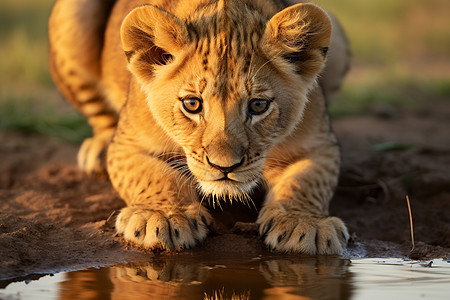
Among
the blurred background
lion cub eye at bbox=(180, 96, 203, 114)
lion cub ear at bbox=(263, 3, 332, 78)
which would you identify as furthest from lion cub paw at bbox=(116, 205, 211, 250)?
the blurred background

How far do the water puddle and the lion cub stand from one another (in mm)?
265

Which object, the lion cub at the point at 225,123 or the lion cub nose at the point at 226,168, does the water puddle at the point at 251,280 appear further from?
the lion cub nose at the point at 226,168

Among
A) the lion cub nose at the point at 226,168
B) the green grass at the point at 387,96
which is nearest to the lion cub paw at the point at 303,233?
the lion cub nose at the point at 226,168

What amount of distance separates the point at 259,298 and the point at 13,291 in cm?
96

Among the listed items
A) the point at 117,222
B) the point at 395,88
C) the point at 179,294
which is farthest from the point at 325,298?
the point at 395,88

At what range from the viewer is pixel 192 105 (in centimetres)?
369

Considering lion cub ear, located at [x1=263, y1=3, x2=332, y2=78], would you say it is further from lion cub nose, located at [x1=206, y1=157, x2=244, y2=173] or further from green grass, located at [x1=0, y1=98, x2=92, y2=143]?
green grass, located at [x1=0, y1=98, x2=92, y2=143]

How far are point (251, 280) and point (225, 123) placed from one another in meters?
0.80

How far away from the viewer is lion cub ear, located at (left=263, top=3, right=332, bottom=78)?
12.1 ft

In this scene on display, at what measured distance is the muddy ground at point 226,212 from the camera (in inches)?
140

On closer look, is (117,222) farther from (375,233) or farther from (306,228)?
(375,233)

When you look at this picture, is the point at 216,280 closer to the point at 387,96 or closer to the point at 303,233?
the point at 303,233

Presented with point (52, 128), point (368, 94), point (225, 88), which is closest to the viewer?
point (225, 88)

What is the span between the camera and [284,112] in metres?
3.88
